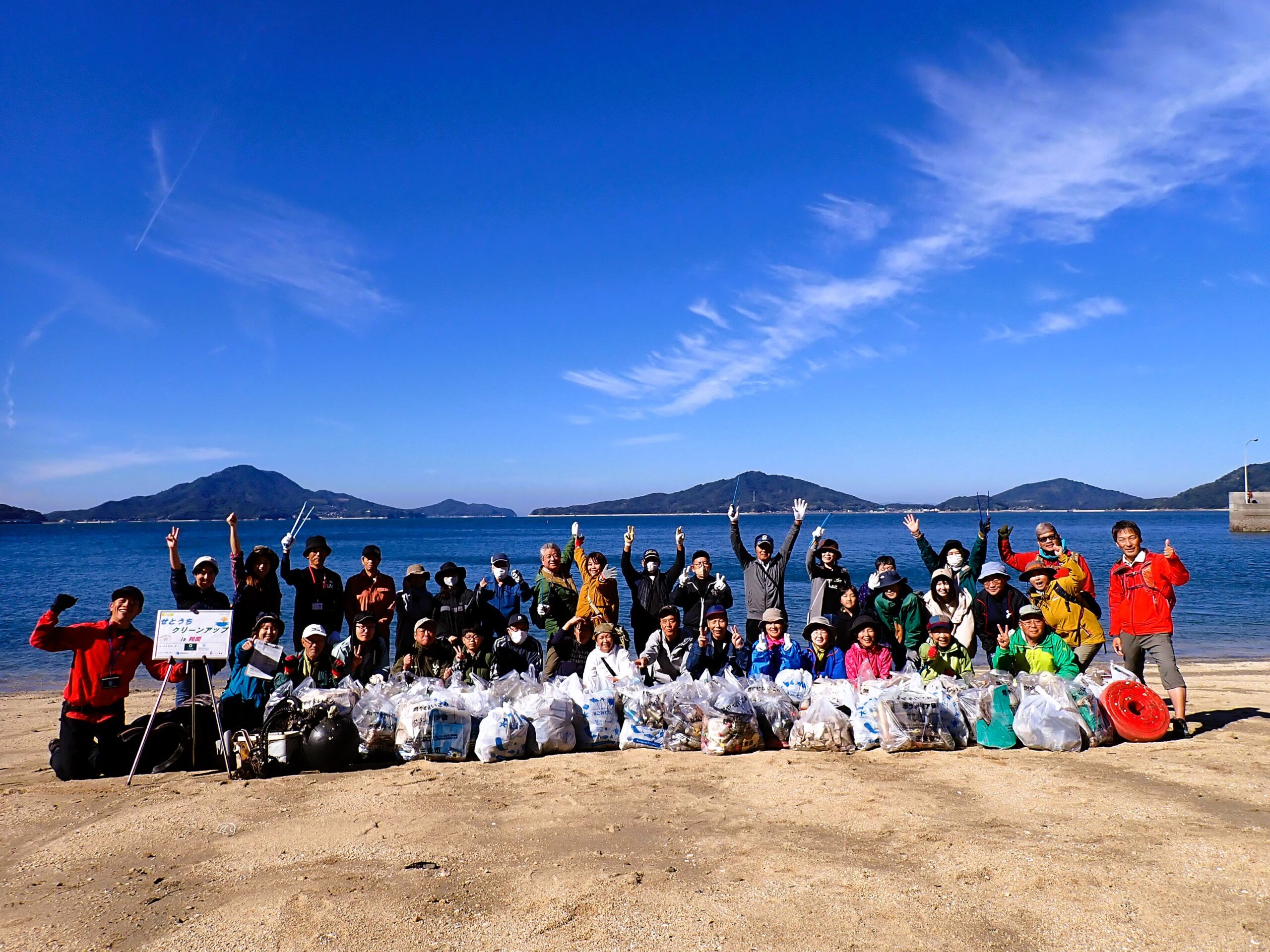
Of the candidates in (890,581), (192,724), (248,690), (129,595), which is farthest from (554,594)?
(129,595)

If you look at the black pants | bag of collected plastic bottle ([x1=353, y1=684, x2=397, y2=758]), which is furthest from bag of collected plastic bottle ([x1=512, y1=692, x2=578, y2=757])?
the black pants

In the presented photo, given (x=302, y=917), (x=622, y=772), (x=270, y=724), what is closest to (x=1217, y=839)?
(x=622, y=772)

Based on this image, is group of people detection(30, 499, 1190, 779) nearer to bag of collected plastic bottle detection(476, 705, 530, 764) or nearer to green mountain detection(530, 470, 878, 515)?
bag of collected plastic bottle detection(476, 705, 530, 764)

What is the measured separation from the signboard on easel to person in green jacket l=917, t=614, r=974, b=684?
5543 mm

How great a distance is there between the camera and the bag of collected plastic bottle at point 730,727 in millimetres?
5992

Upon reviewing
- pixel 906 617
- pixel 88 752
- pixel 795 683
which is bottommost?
pixel 88 752

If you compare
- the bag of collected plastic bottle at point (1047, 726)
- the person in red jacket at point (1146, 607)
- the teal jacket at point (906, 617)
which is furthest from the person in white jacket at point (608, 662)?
the person in red jacket at point (1146, 607)

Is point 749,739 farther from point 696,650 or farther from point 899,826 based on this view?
point 899,826

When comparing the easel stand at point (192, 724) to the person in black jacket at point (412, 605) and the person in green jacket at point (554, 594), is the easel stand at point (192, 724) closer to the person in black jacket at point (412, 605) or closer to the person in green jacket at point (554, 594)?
the person in black jacket at point (412, 605)

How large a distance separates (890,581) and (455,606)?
4.16 metres

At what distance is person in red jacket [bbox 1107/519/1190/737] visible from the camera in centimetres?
620

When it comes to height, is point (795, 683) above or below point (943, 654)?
below

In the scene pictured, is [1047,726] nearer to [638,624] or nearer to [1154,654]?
[1154,654]

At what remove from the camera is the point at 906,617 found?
7.32m
